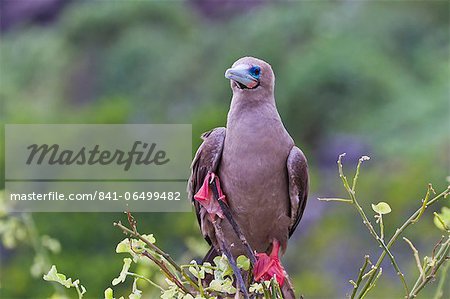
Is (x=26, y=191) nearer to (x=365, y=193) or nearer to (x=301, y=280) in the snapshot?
(x=301, y=280)

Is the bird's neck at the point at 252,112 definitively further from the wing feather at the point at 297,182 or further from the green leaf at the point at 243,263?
the green leaf at the point at 243,263

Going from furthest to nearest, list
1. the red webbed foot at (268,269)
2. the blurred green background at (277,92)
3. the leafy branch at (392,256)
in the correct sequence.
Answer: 1. the blurred green background at (277,92)
2. the red webbed foot at (268,269)
3. the leafy branch at (392,256)

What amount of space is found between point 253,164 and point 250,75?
0.09m

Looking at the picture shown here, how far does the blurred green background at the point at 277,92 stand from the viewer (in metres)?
3.09

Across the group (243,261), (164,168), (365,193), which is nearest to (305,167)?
(243,261)

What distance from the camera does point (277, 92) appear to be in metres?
4.65

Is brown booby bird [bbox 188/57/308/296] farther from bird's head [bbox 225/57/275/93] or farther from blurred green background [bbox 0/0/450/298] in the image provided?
blurred green background [bbox 0/0/450/298]

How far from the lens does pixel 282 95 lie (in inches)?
180

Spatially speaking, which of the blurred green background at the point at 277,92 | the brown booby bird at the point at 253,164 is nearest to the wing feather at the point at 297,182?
the brown booby bird at the point at 253,164

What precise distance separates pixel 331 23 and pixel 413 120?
1.21 metres

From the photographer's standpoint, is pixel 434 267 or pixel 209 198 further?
pixel 209 198

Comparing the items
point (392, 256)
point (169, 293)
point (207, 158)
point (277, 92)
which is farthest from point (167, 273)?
point (277, 92)

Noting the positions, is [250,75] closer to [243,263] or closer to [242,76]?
[242,76]

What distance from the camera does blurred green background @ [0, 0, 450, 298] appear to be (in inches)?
122
